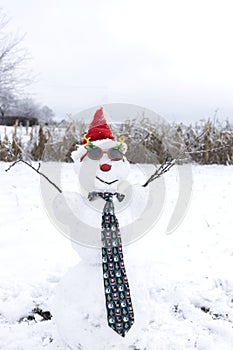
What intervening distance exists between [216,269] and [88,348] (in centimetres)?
144

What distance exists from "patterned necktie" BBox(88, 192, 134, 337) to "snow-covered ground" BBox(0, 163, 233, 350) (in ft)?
0.68

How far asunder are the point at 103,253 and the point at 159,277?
107 centimetres

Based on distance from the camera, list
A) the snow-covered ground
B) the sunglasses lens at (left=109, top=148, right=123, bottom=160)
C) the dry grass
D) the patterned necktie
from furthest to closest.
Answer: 1. the dry grass
2. the snow-covered ground
3. the sunglasses lens at (left=109, top=148, right=123, bottom=160)
4. the patterned necktie

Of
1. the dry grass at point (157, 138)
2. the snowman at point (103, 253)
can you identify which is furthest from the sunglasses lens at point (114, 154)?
the dry grass at point (157, 138)

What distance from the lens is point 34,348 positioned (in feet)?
6.13

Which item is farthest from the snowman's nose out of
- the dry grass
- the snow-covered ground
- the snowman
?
the dry grass

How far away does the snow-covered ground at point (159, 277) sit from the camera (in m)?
1.96

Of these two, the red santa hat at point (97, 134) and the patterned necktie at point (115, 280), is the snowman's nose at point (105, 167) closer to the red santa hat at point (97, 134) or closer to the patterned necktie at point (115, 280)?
the red santa hat at point (97, 134)

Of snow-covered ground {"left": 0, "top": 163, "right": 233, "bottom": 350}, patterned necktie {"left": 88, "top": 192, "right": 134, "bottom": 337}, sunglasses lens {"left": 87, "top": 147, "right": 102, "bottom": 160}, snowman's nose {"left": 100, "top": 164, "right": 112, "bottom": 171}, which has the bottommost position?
snow-covered ground {"left": 0, "top": 163, "right": 233, "bottom": 350}

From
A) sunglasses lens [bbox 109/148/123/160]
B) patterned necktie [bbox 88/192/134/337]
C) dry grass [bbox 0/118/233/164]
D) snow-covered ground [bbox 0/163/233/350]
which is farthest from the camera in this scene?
dry grass [bbox 0/118/233/164]

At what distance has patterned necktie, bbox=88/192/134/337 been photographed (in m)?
1.60

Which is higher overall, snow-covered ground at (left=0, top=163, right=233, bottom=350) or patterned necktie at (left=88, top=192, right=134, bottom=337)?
patterned necktie at (left=88, top=192, right=134, bottom=337)

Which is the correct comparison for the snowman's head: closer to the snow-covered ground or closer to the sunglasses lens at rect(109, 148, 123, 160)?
the sunglasses lens at rect(109, 148, 123, 160)

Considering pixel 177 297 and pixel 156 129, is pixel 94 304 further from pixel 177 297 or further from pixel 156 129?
pixel 156 129
